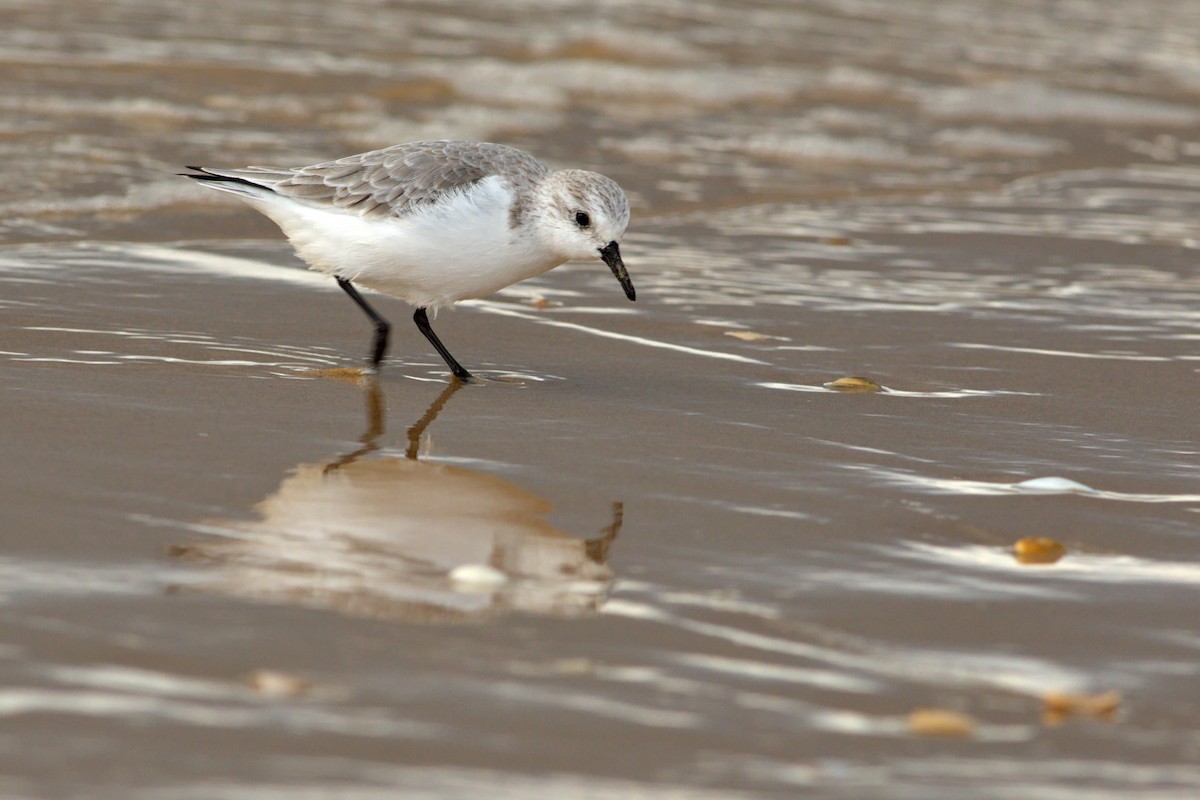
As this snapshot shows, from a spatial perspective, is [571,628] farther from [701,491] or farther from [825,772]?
[701,491]

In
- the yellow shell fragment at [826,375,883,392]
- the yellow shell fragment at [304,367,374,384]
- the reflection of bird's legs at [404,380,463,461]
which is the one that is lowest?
the yellow shell fragment at [304,367,374,384]

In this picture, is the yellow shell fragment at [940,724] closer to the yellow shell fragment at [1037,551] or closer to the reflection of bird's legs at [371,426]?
the yellow shell fragment at [1037,551]

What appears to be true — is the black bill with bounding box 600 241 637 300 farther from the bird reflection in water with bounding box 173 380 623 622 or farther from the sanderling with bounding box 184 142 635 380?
the bird reflection in water with bounding box 173 380 623 622

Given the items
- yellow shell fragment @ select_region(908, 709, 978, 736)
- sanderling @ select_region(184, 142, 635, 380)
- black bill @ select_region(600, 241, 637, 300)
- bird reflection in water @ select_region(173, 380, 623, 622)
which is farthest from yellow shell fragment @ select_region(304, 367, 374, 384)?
yellow shell fragment @ select_region(908, 709, 978, 736)

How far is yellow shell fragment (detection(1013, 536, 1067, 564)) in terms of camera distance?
366 cm

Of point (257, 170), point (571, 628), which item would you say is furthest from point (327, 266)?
point (571, 628)

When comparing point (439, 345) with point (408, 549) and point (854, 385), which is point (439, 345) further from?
point (408, 549)

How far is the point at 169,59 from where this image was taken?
11.1 m

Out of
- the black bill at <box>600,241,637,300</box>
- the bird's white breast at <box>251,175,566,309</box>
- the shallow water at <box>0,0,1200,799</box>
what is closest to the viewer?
the shallow water at <box>0,0,1200,799</box>

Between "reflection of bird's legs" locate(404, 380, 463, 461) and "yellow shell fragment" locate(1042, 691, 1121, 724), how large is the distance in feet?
6.66

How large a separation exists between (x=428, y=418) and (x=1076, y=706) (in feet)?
8.07

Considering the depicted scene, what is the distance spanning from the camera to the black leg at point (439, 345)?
5.34 m

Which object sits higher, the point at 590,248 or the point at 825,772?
the point at 590,248

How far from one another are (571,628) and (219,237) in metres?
4.92
